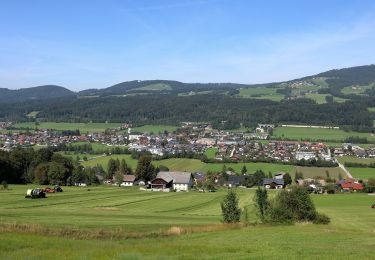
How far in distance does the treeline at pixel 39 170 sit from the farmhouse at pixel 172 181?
42.0 feet

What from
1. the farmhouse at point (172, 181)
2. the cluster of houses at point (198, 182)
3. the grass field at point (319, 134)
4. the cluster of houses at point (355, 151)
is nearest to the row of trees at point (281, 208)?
the cluster of houses at point (198, 182)

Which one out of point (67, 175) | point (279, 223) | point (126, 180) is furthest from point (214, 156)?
point (279, 223)

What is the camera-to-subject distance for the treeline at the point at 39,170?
7862 cm

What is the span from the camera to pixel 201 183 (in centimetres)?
9300

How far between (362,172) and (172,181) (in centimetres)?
4886

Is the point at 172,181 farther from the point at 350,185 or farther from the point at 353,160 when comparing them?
the point at 353,160

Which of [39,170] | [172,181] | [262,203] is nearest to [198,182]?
[172,181]

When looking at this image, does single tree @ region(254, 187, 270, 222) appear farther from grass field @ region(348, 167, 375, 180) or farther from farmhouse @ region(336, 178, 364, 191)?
grass field @ region(348, 167, 375, 180)

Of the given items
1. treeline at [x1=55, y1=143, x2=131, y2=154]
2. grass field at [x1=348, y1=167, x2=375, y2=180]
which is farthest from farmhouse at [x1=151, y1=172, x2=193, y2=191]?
treeline at [x1=55, y1=143, x2=131, y2=154]

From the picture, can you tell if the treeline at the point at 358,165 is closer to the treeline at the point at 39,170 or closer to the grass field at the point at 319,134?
the grass field at the point at 319,134

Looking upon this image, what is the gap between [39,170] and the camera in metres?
78.7

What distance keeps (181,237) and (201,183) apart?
7015cm

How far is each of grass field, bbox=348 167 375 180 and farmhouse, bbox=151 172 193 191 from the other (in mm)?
40095

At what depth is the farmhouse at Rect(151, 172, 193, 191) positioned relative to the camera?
3730 inches
